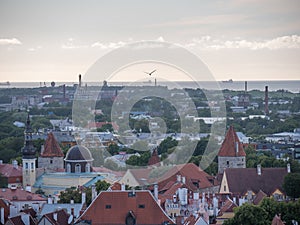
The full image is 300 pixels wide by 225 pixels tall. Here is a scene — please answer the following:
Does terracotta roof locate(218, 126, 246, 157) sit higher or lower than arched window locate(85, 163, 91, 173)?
higher

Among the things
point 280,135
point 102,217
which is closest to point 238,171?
point 102,217

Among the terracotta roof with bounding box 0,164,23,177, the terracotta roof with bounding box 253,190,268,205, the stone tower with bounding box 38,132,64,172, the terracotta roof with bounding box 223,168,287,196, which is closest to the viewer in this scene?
the terracotta roof with bounding box 253,190,268,205

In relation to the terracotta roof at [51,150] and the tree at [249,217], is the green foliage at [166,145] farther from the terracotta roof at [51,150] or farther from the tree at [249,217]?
the tree at [249,217]

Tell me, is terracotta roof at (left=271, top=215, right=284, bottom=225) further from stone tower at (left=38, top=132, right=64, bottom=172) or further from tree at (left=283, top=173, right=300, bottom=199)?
stone tower at (left=38, top=132, right=64, bottom=172)

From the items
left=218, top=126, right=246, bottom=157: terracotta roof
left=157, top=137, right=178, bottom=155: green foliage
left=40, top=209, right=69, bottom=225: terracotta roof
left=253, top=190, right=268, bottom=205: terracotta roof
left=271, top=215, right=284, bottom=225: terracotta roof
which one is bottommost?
left=157, top=137, right=178, bottom=155: green foliage

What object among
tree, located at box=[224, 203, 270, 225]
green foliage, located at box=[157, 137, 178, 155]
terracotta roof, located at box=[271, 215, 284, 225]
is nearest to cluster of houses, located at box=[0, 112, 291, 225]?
tree, located at box=[224, 203, 270, 225]

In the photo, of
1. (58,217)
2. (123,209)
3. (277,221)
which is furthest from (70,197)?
(277,221)

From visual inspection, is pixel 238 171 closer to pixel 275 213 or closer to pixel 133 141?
pixel 275 213

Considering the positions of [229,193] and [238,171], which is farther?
[238,171]
